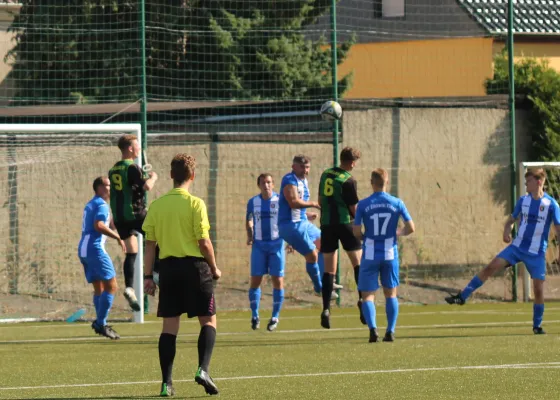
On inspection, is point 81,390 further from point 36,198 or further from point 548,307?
point 548,307

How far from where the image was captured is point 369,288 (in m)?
13.3

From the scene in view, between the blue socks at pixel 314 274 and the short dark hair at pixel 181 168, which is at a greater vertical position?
the short dark hair at pixel 181 168

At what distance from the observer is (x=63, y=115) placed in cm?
2347

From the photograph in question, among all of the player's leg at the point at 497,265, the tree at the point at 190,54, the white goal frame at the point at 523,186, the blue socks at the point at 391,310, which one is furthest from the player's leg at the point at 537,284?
the tree at the point at 190,54

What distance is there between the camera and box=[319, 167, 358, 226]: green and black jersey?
49.0ft

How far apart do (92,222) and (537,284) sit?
526 cm

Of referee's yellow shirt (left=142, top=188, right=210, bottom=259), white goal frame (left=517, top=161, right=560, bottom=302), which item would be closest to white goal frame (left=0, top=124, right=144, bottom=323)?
white goal frame (left=517, top=161, right=560, bottom=302)

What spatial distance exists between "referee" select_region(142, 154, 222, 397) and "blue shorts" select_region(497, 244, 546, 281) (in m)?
6.50

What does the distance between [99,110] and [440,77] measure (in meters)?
9.92

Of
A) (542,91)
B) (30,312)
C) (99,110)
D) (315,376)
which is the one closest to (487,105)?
(542,91)

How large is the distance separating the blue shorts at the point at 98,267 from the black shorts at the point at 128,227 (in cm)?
32

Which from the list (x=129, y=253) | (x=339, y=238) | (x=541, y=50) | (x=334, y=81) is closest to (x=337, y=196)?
(x=339, y=238)

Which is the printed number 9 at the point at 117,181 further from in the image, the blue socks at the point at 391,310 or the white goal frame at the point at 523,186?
the white goal frame at the point at 523,186

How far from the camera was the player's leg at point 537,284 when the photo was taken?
14141 mm
